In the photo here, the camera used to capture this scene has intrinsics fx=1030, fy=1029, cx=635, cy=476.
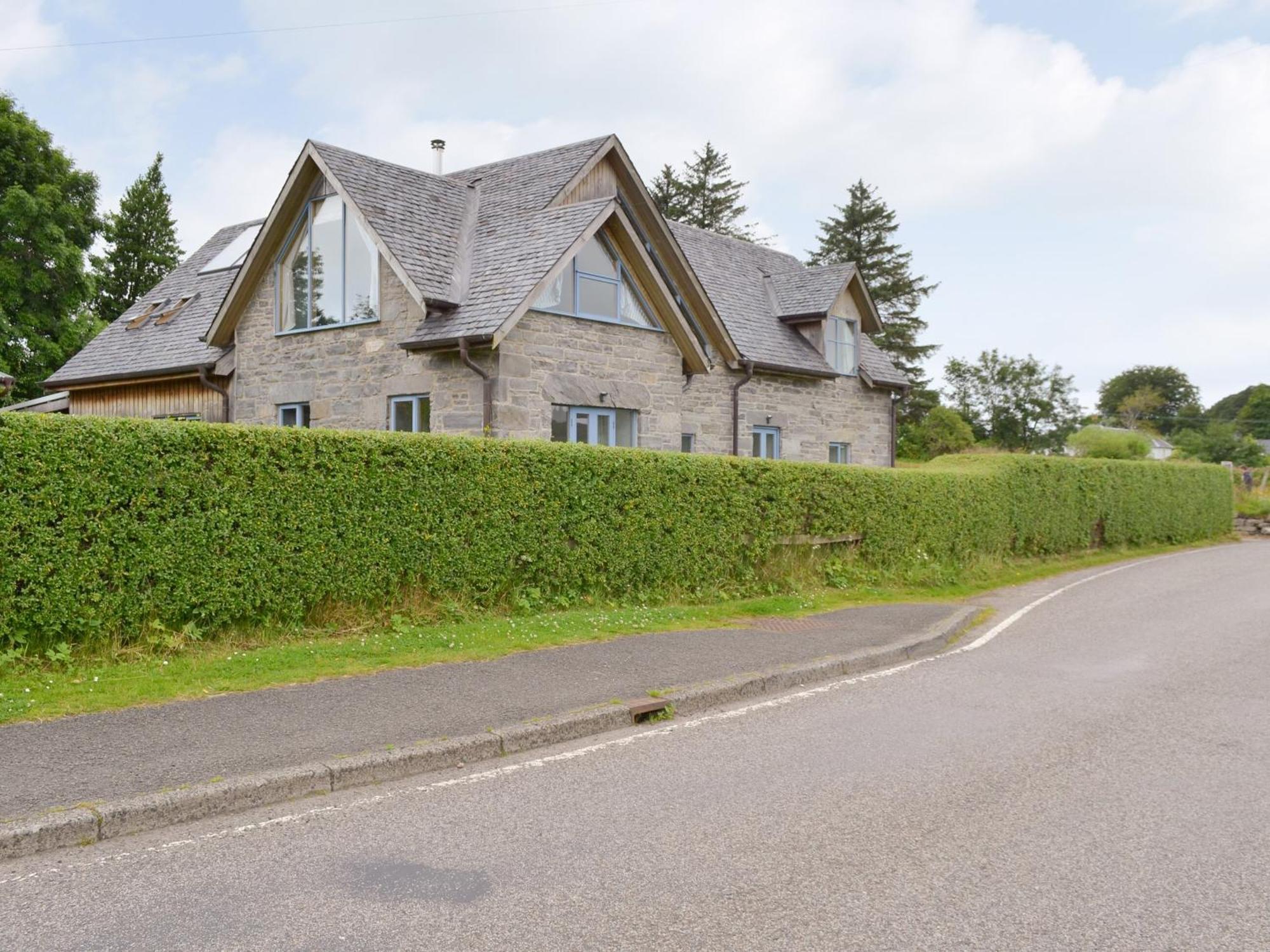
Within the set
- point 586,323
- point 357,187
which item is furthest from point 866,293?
point 357,187

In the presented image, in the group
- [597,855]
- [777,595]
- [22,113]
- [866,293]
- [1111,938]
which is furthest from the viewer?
[22,113]

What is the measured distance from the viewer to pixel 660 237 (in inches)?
819

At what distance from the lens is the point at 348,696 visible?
7.65 metres

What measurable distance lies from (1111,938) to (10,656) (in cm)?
780

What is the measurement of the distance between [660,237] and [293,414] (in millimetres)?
8029

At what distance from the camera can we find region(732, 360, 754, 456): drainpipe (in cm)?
2336

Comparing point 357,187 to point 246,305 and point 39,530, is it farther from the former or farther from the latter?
point 39,530

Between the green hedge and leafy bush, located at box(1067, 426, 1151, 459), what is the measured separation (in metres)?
38.2

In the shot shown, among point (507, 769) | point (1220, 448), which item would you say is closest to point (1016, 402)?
point (1220, 448)

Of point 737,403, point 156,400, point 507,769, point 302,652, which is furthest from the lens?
point 737,403

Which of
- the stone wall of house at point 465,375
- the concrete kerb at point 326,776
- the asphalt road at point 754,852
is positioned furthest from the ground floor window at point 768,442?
the asphalt road at point 754,852

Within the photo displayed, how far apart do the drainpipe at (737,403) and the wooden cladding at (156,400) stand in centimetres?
1090

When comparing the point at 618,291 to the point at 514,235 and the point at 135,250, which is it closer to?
the point at 514,235

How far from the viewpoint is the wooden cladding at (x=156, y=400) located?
21.5m
